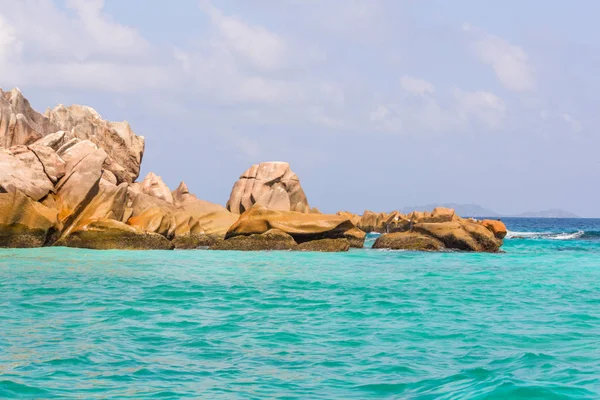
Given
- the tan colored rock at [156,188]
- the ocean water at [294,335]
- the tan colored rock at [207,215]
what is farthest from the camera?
the tan colored rock at [156,188]

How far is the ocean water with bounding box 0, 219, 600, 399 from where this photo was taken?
7.43m

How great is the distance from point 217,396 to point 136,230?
2503 centimetres

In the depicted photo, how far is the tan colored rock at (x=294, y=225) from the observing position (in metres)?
32.9

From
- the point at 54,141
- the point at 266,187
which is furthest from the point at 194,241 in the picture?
the point at 266,187

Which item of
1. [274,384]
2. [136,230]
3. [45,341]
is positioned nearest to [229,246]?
[136,230]

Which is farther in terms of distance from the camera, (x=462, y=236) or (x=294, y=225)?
(x=462, y=236)

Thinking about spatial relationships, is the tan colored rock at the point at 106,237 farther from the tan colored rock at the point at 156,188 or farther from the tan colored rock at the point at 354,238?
the tan colored rock at the point at 156,188

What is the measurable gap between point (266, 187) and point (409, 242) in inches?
656

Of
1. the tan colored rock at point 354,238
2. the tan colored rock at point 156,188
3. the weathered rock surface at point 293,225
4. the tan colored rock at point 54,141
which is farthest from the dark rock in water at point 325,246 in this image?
the tan colored rock at point 54,141

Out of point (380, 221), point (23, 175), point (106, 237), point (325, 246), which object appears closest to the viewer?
point (106, 237)

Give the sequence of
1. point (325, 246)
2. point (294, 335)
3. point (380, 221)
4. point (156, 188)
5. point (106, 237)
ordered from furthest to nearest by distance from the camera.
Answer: point (380, 221), point (156, 188), point (325, 246), point (106, 237), point (294, 335)

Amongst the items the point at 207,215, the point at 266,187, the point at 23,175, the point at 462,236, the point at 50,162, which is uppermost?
the point at 50,162

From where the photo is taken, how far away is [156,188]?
44.4 meters

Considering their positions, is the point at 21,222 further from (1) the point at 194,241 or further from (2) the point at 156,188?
(2) the point at 156,188
